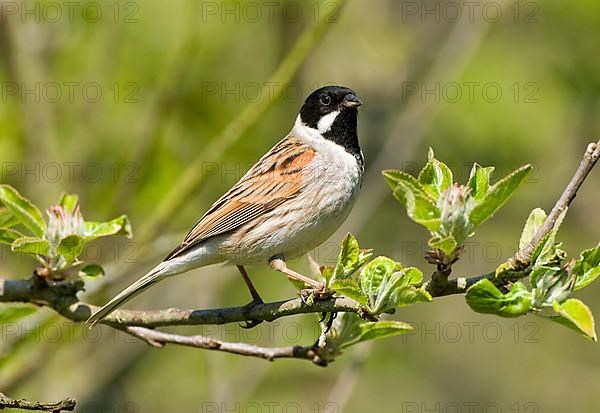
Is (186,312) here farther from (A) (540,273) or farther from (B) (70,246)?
(A) (540,273)

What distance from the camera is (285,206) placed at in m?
4.04

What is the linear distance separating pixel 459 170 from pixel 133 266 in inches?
109

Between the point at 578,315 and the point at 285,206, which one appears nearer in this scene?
the point at 578,315

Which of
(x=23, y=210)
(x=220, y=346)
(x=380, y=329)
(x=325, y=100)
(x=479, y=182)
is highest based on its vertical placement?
(x=479, y=182)

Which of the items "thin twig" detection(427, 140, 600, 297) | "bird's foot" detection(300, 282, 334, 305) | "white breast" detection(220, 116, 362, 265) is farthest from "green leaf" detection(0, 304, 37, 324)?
"thin twig" detection(427, 140, 600, 297)

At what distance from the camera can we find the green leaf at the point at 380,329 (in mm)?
2730

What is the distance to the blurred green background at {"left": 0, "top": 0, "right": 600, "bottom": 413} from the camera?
14.5 feet

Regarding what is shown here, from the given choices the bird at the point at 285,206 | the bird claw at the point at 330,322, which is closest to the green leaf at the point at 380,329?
the bird claw at the point at 330,322

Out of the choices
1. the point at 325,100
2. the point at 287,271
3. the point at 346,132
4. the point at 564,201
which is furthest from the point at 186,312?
the point at 325,100

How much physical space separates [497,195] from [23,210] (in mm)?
1583

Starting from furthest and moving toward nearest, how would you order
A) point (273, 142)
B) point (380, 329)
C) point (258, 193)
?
point (273, 142), point (258, 193), point (380, 329)

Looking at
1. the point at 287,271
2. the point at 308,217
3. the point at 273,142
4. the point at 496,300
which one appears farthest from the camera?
the point at 273,142

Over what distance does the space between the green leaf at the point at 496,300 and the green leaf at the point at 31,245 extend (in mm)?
1433

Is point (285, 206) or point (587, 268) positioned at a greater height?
Answer: point (587, 268)
